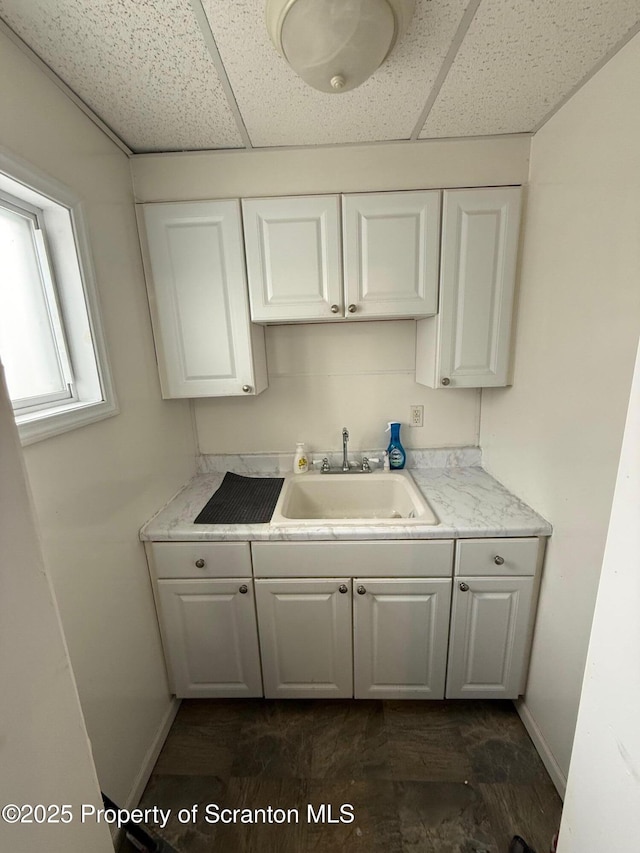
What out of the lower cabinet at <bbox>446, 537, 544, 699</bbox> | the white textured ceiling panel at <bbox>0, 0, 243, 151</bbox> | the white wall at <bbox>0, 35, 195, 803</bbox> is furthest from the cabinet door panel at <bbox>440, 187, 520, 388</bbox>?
the white wall at <bbox>0, 35, 195, 803</bbox>

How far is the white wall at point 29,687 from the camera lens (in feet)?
1.48

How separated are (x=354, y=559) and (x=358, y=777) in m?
0.79

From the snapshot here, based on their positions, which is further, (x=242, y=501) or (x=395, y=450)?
(x=395, y=450)

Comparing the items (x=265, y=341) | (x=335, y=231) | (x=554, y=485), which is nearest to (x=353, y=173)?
(x=335, y=231)

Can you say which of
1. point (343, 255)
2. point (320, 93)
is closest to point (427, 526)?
point (343, 255)

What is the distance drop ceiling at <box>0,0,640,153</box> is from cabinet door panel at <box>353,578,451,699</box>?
164 centimetres

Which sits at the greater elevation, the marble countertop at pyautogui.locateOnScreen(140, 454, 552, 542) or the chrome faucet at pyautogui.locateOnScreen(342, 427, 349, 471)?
the chrome faucet at pyautogui.locateOnScreen(342, 427, 349, 471)

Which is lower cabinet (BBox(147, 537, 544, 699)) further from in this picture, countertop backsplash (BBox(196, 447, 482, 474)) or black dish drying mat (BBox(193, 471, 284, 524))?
countertop backsplash (BBox(196, 447, 482, 474))

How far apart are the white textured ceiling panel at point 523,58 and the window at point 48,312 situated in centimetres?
119

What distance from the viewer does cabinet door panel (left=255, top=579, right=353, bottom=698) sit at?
1.30 m

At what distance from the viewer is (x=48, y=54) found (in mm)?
848

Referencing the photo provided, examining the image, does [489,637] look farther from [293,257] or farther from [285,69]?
[285,69]

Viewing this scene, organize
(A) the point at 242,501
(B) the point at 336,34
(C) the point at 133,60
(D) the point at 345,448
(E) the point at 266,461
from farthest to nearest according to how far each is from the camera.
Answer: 1. (E) the point at 266,461
2. (D) the point at 345,448
3. (A) the point at 242,501
4. (C) the point at 133,60
5. (B) the point at 336,34

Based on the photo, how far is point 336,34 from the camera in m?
0.75
